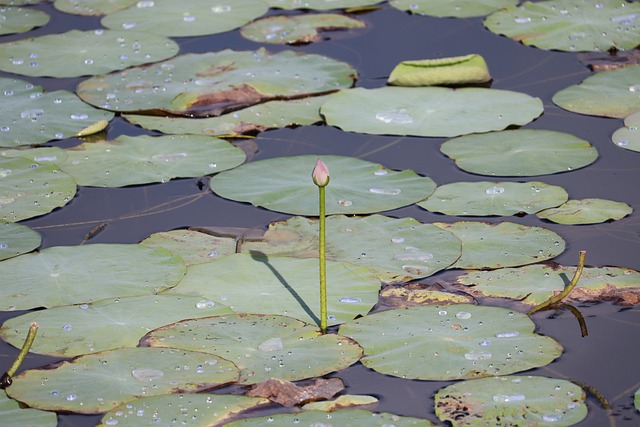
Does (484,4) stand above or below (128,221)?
above

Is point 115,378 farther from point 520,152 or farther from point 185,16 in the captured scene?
point 185,16

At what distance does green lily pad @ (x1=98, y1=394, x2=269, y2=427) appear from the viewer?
252 centimetres

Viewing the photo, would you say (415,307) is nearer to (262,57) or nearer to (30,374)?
(30,374)

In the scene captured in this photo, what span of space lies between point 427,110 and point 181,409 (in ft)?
7.52

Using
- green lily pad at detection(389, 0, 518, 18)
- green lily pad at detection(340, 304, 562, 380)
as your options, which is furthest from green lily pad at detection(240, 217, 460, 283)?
green lily pad at detection(389, 0, 518, 18)

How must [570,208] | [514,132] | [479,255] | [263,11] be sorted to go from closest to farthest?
[479,255], [570,208], [514,132], [263,11]

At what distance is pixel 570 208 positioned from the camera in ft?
12.1

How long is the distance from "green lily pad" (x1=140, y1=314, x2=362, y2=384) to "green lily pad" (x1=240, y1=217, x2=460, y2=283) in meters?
0.46

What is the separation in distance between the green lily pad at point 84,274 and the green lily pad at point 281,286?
96mm

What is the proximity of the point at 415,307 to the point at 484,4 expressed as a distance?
312 centimetres

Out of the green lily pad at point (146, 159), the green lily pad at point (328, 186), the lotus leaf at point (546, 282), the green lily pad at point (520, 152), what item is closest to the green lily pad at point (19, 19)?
the green lily pad at point (146, 159)

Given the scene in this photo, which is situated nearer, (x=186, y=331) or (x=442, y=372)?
(x=442, y=372)

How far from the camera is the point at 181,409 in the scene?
2.56 m

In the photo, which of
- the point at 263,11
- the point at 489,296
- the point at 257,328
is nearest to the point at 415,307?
the point at 489,296
